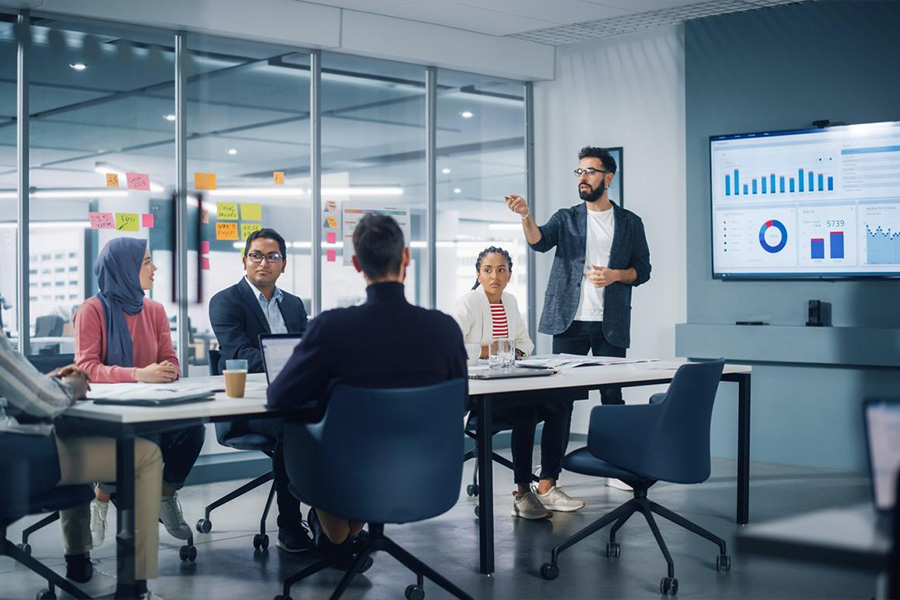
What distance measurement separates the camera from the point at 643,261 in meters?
5.30

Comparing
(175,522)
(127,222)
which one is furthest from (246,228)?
(175,522)

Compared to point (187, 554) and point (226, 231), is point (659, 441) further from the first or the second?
point (226, 231)

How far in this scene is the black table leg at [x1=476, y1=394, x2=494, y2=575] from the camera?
12.0 feet

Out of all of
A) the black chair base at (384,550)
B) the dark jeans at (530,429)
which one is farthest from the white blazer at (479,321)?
the black chair base at (384,550)

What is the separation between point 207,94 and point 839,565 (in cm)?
500

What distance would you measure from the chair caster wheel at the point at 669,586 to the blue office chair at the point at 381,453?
927 mm

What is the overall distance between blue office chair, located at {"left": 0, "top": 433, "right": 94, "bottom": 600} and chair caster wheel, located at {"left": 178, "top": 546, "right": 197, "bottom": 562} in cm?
91

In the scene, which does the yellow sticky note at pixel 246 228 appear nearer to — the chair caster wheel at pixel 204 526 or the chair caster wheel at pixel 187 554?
the chair caster wheel at pixel 204 526

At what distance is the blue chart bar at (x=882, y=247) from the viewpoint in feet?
18.5

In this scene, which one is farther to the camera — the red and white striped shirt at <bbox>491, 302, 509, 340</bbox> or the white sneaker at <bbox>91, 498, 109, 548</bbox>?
the red and white striped shirt at <bbox>491, 302, 509, 340</bbox>

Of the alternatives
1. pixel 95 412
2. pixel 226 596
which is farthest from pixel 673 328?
pixel 95 412

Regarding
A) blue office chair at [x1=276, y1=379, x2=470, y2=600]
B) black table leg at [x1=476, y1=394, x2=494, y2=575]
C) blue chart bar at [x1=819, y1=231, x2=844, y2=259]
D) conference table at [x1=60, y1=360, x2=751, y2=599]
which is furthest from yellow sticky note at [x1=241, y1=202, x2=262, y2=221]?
blue chart bar at [x1=819, y1=231, x2=844, y2=259]

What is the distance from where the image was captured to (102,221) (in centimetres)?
496

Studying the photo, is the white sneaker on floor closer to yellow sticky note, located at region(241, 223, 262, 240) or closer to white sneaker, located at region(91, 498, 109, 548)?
yellow sticky note, located at region(241, 223, 262, 240)
